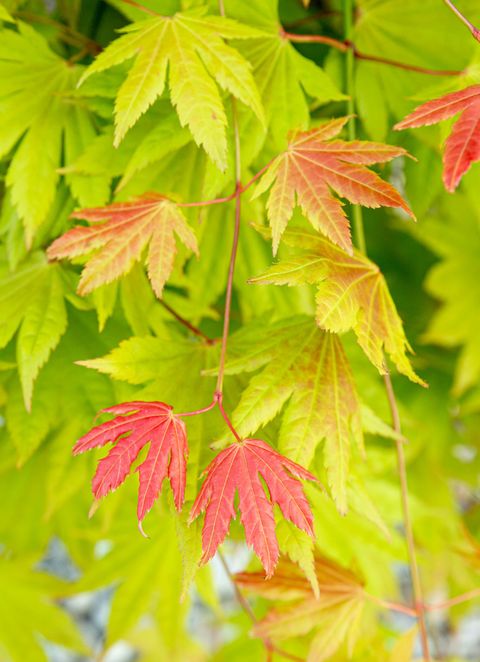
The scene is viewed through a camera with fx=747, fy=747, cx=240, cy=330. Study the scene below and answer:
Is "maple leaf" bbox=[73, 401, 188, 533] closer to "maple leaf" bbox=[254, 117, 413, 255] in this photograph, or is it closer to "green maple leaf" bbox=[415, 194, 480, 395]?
"maple leaf" bbox=[254, 117, 413, 255]

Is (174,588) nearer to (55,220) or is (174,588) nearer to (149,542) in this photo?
(149,542)

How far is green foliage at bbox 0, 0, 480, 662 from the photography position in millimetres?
722

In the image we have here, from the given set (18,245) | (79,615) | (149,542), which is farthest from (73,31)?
(79,615)

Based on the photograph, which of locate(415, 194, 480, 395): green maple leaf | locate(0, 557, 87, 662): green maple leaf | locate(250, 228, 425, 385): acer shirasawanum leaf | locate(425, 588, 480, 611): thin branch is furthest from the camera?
locate(415, 194, 480, 395): green maple leaf

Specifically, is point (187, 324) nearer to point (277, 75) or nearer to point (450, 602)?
point (277, 75)

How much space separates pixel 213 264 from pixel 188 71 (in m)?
0.30

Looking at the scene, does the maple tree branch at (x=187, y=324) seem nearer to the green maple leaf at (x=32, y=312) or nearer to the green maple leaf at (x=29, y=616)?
the green maple leaf at (x=32, y=312)

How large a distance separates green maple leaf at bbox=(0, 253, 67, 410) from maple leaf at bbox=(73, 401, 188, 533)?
0.19 meters

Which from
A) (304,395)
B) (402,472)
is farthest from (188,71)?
(402,472)

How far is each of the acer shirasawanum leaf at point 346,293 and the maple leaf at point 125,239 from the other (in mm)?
96

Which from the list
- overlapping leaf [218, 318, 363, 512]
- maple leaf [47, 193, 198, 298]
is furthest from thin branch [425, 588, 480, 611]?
maple leaf [47, 193, 198, 298]

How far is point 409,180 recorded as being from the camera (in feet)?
3.54

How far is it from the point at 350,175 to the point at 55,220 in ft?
1.39

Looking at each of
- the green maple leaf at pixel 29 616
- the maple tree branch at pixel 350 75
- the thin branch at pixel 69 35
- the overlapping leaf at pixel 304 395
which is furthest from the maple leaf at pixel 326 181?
the green maple leaf at pixel 29 616
